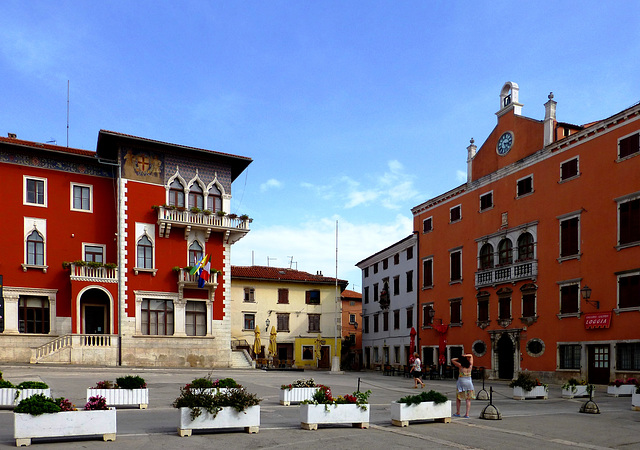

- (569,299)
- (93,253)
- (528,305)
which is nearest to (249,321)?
(93,253)

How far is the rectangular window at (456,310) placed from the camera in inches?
1670

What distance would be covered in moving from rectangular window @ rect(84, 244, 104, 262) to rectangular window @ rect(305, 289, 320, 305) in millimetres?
25413

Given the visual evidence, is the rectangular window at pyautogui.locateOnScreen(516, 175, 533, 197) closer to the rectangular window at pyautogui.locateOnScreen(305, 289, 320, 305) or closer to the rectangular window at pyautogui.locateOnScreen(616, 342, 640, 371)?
the rectangular window at pyautogui.locateOnScreen(616, 342, 640, 371)

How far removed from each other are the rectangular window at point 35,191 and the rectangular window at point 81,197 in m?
1.67

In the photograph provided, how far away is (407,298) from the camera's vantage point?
167 feet

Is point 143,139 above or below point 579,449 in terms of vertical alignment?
above

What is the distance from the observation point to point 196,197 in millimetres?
40969

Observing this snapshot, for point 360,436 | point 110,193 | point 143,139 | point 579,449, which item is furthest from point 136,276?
point 579,449

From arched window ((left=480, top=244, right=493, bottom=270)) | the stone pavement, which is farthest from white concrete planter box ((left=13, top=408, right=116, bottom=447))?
arched window ((left=480, top=244, right=493, bottom=270))

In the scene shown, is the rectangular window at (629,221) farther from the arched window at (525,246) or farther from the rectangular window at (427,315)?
the rectangular window at (427,315)

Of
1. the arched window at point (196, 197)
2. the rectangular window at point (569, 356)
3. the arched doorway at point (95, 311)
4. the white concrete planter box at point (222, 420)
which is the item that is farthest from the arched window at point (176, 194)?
the white concrete planter box at point (222, 420)

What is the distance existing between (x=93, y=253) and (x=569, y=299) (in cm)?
2891

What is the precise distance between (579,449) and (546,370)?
75.3ft

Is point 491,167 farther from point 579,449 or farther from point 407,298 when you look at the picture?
point 579,449
